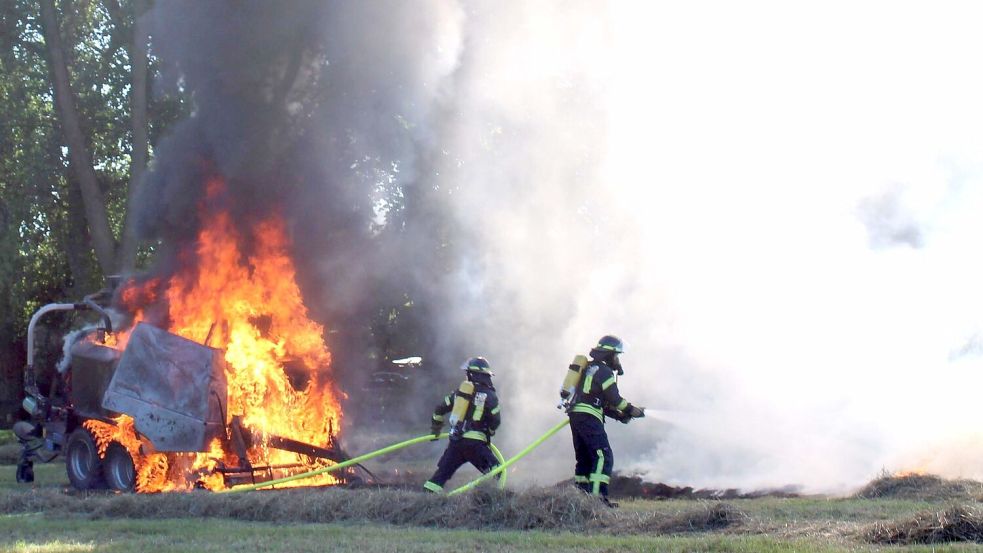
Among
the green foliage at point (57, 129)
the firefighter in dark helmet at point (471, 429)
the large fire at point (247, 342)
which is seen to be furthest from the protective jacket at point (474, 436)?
the green foliage at point (57, 129)

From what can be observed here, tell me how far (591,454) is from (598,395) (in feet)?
1.94

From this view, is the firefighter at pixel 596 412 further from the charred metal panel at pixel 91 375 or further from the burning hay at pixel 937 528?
the charred metal panel at pixel 91 375

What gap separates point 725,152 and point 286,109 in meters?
8.23

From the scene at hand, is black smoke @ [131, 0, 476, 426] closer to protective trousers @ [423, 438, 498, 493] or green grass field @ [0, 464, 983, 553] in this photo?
green grass field @ [0, 464, 983, 553]

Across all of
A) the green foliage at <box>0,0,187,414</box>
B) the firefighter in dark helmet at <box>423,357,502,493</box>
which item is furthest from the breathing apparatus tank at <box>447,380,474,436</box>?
the green foliage at <box>0,0,187,414</box>

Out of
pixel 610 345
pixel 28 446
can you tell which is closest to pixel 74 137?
pixel 28 446

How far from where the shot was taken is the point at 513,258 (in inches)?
901

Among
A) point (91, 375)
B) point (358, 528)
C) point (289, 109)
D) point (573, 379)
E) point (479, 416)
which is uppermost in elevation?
point (289, 109)

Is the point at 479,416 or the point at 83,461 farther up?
the point at 479,416

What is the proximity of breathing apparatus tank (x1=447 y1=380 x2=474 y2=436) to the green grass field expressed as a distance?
119cm

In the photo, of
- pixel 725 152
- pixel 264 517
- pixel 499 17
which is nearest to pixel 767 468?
pixel 264 517

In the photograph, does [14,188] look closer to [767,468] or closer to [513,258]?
[513,258]

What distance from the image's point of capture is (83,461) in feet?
44.4

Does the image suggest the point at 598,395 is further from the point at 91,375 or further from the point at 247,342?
the point at 91,375
